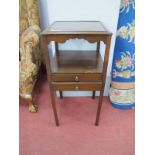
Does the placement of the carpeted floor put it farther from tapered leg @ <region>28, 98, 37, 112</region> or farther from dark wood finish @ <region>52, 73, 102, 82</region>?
dark wood finish @ <region>52, 73, 102, 82</region>

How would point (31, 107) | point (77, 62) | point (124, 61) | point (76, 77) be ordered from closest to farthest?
1. point (76, 77)
2. point (77, 62)
3. point (124, 61)
4. point (31, 107)

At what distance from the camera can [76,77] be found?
130 cm

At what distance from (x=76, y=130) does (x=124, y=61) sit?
2.17 feet

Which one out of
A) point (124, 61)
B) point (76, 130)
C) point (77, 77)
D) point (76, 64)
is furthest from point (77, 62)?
point (76, 130)

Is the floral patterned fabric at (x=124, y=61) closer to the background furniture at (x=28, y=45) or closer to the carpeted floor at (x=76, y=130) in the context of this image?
the carpeted floor at (x=76, y=130)

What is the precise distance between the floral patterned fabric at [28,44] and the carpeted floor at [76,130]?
239 millimetres

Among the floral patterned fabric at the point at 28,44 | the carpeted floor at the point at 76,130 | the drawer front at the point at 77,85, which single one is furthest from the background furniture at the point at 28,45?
the drawer front at the point at 77,85

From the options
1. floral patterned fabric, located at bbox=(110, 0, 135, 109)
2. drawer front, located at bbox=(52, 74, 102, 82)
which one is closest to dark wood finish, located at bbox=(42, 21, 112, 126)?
drawer front, located at bbox=(52, 74, 102, 82)

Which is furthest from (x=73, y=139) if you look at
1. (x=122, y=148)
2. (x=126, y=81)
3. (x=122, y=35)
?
(x=122, y=35)

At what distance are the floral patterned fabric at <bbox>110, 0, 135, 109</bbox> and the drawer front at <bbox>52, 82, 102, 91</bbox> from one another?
33 cm

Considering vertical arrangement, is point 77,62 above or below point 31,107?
above

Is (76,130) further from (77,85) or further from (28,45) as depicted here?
(28,45)
